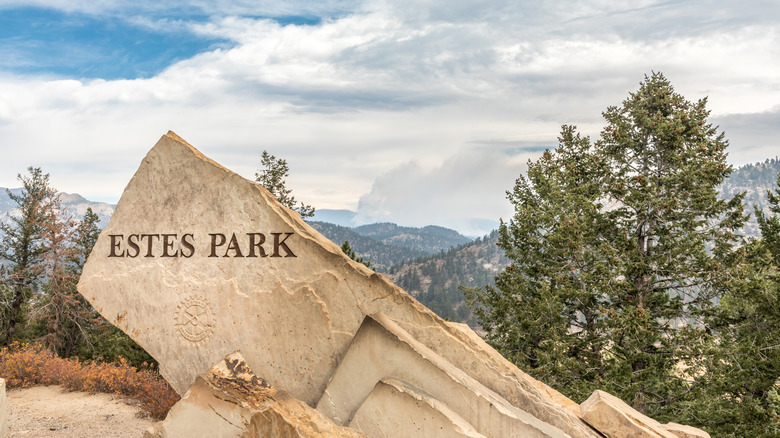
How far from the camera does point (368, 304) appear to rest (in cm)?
620

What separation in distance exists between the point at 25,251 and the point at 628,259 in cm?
3181

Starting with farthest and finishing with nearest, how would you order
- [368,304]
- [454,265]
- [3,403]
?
[454,265] → [3,403] → [368,304]

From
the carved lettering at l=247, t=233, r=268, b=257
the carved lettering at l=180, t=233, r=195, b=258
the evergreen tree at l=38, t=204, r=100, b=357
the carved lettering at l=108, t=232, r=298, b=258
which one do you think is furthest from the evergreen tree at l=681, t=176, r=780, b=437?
the evergreen tree at l=38, t=204, r=100, b=357

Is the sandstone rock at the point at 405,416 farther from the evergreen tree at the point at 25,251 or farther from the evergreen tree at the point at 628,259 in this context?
the evergreen tree at the point at 25,251

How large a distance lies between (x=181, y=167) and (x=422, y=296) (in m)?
144

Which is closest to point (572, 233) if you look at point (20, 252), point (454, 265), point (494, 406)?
point (494, 406)

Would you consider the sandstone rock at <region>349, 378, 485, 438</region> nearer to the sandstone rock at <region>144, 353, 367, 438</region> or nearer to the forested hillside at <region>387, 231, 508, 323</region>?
the sandstone rock at <region>144, 353, 367, 438</region>

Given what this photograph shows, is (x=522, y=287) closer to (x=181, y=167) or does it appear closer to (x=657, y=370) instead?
(x=657, y=370)

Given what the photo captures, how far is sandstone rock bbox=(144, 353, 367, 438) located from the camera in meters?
5.26

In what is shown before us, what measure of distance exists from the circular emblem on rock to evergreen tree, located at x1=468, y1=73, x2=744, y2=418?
10.8m

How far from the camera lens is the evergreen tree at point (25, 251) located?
25.1 metres

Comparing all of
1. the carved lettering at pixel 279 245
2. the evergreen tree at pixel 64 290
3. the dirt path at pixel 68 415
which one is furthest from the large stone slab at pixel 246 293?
the evergreen tree at pixel 64 290


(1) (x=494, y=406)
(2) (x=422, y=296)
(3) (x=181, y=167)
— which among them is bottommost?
(2) (x=422, y=296)

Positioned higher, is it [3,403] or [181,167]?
[181,167]
